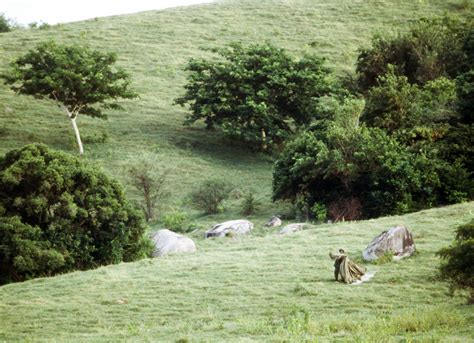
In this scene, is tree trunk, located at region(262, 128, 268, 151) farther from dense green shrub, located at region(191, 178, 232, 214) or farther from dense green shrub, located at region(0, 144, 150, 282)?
dense green shrub, located at region(0, 144, 150, 282)

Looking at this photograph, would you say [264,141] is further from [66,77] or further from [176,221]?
[176,221]

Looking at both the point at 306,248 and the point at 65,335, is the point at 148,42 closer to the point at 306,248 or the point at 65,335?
the point at 306,248

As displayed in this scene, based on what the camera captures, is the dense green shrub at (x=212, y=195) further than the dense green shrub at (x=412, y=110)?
Yes

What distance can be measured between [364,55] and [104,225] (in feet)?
93.3

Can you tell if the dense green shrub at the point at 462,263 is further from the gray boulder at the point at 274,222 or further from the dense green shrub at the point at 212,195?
the dense green shrub at the point at 212,195

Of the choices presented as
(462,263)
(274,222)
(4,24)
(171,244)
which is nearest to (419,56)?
(274,222)

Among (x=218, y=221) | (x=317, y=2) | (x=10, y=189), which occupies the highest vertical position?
(x=317, y=2)

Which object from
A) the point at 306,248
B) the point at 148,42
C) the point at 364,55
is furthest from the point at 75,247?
the point at 148,42

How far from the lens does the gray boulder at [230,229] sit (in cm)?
2573

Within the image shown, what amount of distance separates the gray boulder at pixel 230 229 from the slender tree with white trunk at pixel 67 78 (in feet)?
48.6

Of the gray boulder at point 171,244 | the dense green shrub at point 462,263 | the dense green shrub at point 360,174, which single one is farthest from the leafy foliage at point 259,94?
the dense green shrub at point 462,263

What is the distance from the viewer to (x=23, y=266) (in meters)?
19.7

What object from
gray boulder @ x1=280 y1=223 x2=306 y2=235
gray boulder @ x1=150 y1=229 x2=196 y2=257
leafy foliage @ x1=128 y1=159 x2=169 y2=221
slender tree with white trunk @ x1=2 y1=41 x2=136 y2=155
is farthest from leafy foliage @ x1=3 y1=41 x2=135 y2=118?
gray boulder @ x1=280 y1=223 x2=306 y2=235

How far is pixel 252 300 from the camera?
→ 15406 millimetres
